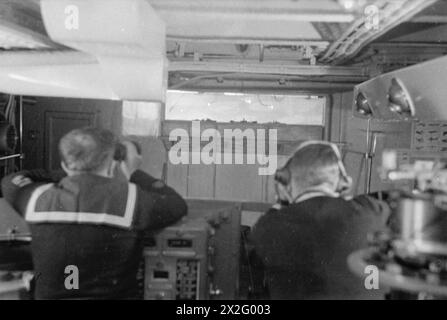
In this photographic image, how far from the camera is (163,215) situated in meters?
1.23

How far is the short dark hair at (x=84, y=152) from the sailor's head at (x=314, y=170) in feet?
2.02

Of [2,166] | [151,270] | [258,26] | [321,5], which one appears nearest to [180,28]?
[258,26]

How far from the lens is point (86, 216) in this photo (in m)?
1.18

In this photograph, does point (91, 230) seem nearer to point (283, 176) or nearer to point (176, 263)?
point (176, 263)

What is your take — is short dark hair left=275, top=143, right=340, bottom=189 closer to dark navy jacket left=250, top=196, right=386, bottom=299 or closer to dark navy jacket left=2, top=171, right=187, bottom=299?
dark navy jacket left=250, top=196, right=386, bottom=299

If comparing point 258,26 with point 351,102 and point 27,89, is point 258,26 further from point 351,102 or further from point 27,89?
point 27,89

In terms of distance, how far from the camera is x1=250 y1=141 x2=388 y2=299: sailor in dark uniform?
1.17m

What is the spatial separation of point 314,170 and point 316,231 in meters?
0.20

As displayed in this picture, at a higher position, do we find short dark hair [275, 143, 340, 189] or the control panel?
short dark hair [275, 143, 340, 189]

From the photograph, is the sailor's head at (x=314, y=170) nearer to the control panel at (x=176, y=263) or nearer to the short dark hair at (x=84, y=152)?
the control panel at (x=176, y=263)

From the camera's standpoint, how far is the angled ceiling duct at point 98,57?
51.7 inches

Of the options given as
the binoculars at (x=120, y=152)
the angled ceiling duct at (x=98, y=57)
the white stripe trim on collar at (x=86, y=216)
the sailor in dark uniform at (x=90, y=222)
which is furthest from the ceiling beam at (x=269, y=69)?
the white stripe trim on collar at (x=86, y=216)

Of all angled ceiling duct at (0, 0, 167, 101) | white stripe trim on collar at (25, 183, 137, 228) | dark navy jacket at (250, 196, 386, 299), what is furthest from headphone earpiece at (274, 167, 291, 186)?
angled ceiling duct at (0, 0, 167, 101)

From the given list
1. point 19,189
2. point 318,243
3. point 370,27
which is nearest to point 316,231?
point 318,243
